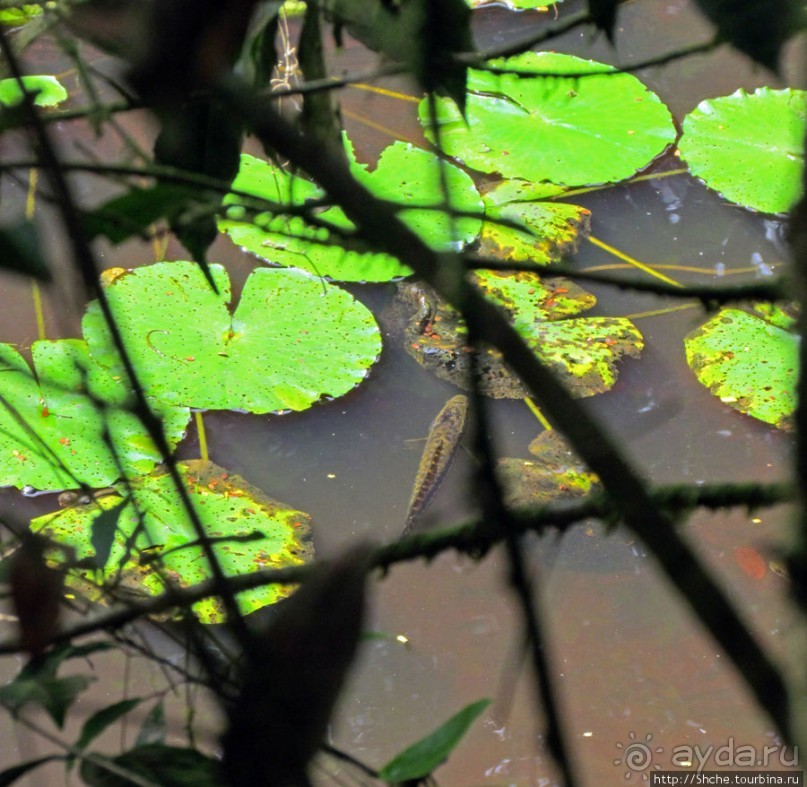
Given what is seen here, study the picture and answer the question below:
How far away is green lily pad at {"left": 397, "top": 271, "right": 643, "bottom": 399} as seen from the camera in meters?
2.30

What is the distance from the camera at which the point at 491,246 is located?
2643mm

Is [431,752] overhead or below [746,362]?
overhead

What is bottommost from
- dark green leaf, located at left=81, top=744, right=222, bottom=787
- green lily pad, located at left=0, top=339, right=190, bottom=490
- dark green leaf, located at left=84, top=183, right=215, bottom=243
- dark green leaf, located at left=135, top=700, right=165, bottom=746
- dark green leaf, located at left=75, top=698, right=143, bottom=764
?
green lily pad, located at left=0, top=339, right=190, bottom=490

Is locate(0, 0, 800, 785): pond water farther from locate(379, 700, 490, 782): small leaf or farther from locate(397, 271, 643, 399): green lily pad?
locate(379, 700, 490, 782): small leaf

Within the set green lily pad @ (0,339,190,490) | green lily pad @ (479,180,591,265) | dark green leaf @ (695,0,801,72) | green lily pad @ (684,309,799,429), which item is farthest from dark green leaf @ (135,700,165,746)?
green lily pad @ (479,180,591,265)

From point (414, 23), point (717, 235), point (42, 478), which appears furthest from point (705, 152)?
point (414, 23)

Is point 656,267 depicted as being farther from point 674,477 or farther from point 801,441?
point 801,441

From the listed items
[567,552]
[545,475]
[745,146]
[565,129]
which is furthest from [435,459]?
[745,146]

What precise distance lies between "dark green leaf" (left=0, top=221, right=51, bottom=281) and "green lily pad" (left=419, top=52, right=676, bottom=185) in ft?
8.01

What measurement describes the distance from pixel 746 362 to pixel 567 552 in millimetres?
702

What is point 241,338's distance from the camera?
7.52 ft

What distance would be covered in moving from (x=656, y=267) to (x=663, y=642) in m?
1.11

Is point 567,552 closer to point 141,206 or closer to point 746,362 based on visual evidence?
point 746,362

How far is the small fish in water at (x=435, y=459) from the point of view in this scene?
6.83 feet
